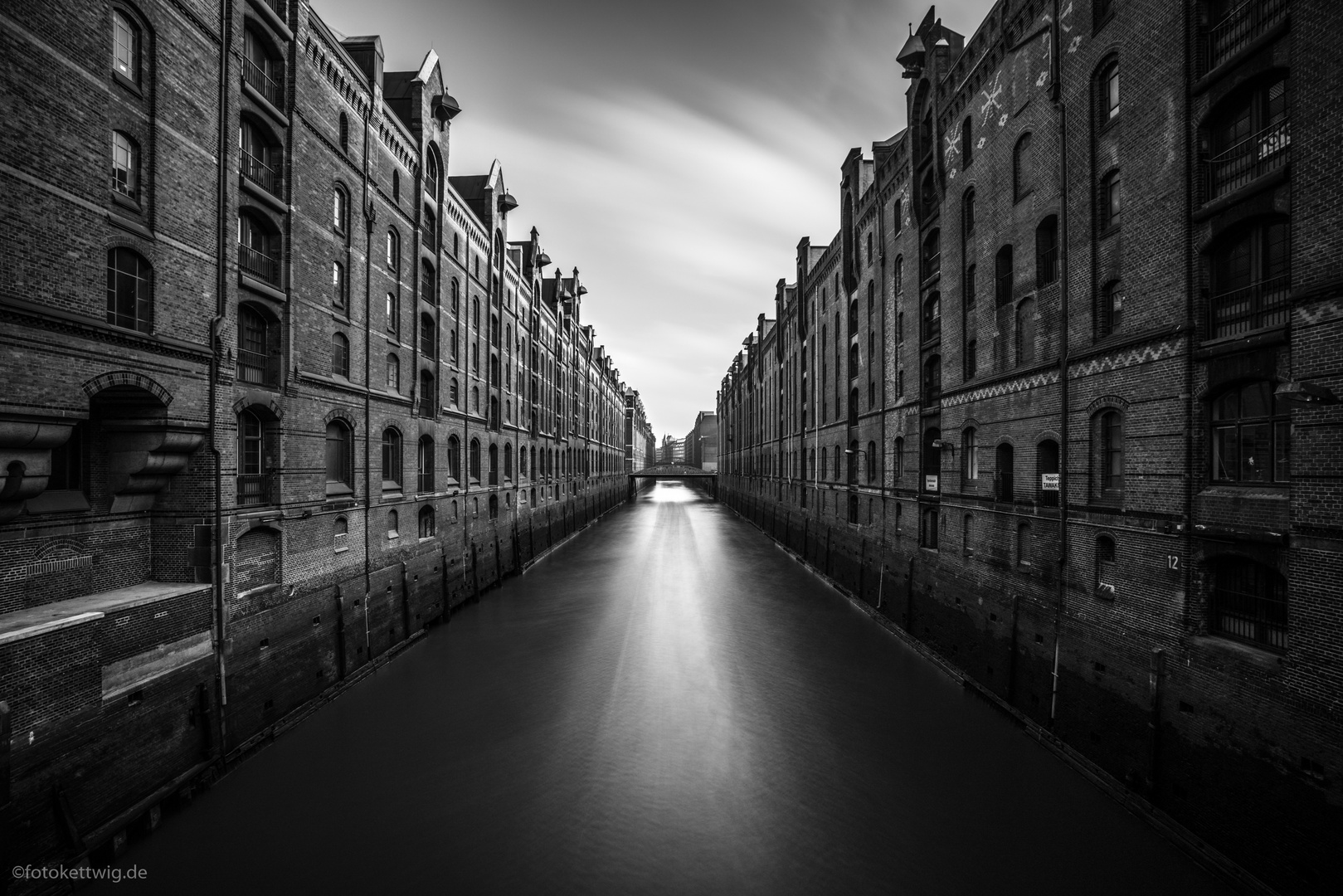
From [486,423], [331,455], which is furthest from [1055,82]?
[486,423]

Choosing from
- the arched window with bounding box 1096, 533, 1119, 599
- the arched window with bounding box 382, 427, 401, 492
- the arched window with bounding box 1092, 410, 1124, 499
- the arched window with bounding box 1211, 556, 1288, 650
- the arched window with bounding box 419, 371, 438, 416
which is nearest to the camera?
the arched window with bounding box 1211, 556, 1288, 650

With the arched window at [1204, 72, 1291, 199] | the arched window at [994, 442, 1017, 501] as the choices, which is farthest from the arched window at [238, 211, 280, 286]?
the arched window at [994, 442, 1017, 501]

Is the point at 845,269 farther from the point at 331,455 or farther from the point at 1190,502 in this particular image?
the point at 331,455

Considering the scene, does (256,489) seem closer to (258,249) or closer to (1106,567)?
(258,249)

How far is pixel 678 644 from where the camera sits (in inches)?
654

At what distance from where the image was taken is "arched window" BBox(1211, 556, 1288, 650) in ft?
23.5

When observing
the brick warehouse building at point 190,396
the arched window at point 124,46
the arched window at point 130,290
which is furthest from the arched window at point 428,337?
the arched window at point 124,46

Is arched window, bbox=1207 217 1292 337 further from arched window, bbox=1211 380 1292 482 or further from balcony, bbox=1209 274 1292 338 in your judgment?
arched window, bbox=1211 380 1292 482

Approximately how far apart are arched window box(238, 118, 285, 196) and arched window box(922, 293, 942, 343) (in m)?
16.6

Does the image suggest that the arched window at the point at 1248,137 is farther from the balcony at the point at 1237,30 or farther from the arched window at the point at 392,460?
the arched window at the point at 392,460

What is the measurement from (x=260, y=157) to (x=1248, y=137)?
641 inches

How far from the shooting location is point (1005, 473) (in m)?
13.1

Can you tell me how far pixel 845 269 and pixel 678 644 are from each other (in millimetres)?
17663

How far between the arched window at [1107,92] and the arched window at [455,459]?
1931 cm
